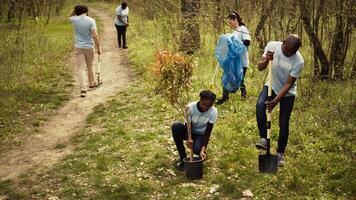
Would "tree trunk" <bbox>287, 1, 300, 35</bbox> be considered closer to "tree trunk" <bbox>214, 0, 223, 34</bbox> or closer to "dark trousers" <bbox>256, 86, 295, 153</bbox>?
"tree trunk" <bbox>214, 0, 223, 34</bbox>

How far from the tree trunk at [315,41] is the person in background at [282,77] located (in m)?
3.88

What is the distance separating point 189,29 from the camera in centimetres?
1343

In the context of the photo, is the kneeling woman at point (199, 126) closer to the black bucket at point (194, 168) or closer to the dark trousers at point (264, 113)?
the black bucket at point (194, 168)

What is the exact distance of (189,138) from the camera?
20.5 feet

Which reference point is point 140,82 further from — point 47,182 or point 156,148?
point 47,182

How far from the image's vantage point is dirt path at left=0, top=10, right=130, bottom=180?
23.1ft

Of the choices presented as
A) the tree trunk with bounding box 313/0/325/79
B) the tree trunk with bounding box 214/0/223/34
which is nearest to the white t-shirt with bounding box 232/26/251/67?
the tree trunk with bounding box 313/0/325/79

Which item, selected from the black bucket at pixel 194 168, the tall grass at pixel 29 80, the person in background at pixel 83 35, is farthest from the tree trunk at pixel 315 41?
the tall grass at pixel 29 80

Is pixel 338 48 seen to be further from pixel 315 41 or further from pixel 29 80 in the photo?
pixel 29 80

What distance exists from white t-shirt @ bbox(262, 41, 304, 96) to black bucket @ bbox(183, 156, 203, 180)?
1435 mm

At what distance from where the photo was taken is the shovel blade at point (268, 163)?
20.5ft

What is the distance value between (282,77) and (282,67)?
0.15 metres

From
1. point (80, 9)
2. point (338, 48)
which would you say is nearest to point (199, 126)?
point (80, 9)

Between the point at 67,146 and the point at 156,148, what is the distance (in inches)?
60.2
